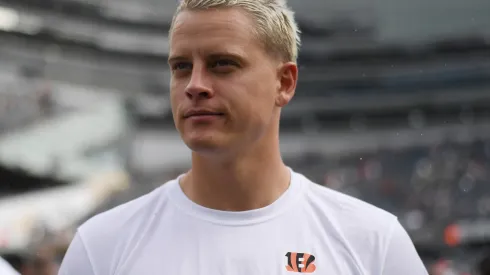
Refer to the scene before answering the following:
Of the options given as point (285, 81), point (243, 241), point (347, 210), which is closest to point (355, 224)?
point (347, 210)

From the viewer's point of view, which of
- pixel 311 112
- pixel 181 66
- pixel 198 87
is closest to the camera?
pixel 198 87

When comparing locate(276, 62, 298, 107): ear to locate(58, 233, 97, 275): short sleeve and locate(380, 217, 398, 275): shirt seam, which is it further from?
locate(58, 233, 97, 275): short sleeve

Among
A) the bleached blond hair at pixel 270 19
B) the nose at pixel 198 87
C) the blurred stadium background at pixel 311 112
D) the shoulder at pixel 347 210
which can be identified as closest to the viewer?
the nose at pixel 198 87

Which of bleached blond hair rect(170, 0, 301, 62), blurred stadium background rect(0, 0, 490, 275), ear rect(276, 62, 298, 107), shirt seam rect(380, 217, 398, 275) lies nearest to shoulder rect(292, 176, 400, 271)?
shirt seam rect(380, 217, 398, 275)

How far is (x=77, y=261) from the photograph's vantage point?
239 cm

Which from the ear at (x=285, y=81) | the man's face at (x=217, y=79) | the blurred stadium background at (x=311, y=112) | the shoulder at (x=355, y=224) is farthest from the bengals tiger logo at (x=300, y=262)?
the blurred stadium background at (x=311, y=112)

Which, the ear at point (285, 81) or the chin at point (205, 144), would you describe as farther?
the ear at point (285, 81)

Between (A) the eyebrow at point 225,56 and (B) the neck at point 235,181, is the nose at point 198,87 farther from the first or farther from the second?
(B) the neck at point 235,181

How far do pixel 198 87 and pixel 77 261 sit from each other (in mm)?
634

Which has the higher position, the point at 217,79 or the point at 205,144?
the point at 217,79

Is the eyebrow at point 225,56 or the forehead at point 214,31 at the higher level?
the forehead at point 214,31

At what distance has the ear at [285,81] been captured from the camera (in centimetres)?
246

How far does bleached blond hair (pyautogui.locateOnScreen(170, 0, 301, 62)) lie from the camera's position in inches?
92.3

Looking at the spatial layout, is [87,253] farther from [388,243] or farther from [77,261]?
[388,243]
